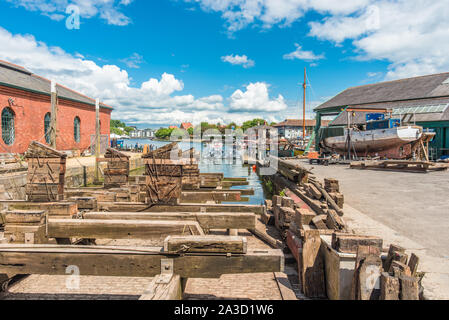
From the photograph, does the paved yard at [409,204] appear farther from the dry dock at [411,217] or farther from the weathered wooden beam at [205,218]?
the weathered wooden beam at [205,218]

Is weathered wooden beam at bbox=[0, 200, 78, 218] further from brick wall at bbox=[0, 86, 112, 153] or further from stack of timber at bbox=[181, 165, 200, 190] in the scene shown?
brick wall at bbox=[0, 86, 112, 153]

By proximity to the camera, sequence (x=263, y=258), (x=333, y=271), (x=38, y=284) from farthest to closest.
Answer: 1. (x=38, y=284)
2. (x=333, y=271)
3. (x=263, y=258)

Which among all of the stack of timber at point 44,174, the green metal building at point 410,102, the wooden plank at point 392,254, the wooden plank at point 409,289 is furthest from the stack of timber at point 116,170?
the green metal building at point 410,102

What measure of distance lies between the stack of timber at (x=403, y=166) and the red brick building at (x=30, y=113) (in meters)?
20.3

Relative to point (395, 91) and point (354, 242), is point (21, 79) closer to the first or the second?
point (354, 242)

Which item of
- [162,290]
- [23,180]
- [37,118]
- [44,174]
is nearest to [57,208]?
[44,174]

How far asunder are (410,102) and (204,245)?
108 feet

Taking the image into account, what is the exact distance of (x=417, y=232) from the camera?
5.35 m

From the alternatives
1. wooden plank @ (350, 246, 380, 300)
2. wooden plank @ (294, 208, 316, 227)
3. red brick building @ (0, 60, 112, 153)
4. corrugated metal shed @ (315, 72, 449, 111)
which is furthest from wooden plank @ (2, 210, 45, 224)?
corrugated metal shed @ (315, 72, 449, 111)

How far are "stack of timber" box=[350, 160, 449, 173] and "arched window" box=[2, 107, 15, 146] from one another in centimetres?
2652
